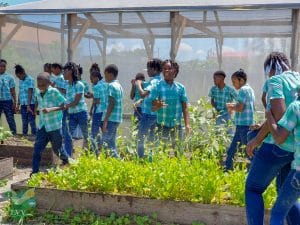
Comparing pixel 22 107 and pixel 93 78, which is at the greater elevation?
pixel 93 78

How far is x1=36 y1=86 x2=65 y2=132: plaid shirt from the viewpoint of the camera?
19.8ft

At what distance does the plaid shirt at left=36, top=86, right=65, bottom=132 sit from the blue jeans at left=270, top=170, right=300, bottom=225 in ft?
11.7

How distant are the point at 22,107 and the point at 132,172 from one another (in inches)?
236

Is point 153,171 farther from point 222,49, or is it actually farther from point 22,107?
Answer: point 22,107

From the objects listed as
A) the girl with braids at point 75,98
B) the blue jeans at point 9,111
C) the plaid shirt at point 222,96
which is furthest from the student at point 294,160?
the blue jeans at point 9,111

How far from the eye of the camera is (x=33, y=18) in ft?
34.2

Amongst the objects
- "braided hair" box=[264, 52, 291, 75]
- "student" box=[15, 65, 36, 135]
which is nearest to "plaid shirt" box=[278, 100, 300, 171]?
"braided hair" box=[264, 52, 291, 75]

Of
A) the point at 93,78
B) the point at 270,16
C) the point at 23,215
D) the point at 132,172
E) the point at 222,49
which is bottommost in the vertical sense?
the point at 23,215

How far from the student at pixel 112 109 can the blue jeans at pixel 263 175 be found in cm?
335

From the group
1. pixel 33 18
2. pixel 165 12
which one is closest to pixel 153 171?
pixel 165 12

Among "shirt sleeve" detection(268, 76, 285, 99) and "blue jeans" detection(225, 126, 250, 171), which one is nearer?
"shirt sleeve" detection(268, 76, 285, 99)

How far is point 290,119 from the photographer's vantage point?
10.6 ft

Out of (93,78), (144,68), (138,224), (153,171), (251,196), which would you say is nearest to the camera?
(251,196)

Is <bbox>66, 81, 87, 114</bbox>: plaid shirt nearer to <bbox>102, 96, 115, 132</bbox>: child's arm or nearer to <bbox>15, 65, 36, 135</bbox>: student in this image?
<bbox>102, 96, 115, 132</bbox>: child's arm
